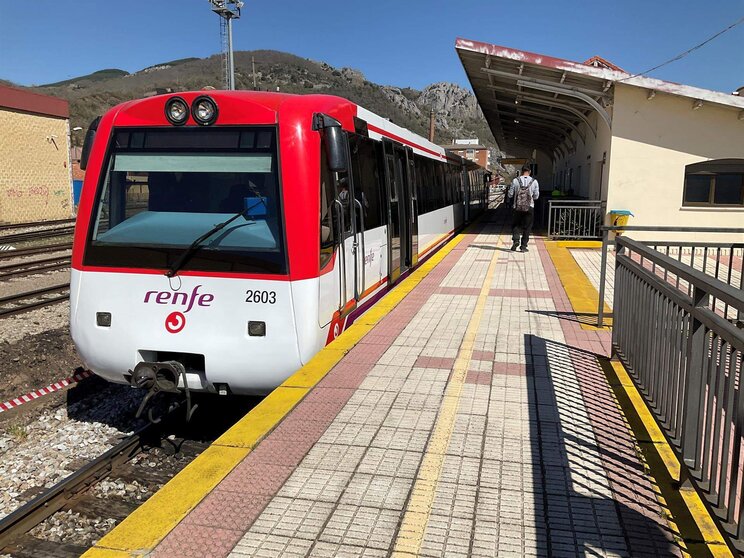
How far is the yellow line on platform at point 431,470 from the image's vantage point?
8.89 feet

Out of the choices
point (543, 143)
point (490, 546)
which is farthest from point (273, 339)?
point (543, 143)

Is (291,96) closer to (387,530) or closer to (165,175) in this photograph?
(165,175)

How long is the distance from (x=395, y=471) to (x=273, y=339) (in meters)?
1.74

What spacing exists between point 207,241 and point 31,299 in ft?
24.8

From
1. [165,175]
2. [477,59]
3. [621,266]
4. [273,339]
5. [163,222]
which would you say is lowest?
[273,339]

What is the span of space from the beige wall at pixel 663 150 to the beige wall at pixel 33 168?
2501cm

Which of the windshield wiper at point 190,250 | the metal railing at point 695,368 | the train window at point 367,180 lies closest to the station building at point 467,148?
the train window at point 367,180

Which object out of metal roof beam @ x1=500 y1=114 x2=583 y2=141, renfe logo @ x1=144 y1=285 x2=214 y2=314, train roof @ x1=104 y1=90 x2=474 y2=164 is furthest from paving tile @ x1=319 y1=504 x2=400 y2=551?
metal roof beam @ x1=500 y1=114 x2=583 y2=141

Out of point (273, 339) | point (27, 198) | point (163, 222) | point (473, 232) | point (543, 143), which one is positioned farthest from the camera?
point (543, 143)

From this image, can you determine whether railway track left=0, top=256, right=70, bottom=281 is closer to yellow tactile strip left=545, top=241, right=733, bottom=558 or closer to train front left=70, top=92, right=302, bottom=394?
train front left=70, top=92, right=302, bottom=394

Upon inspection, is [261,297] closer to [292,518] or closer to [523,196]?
[292,518]

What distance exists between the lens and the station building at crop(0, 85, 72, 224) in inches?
1019

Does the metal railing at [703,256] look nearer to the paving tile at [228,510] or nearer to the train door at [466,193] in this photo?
the paving tile at [228,510]

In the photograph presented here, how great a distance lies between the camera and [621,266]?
505 centimetres
